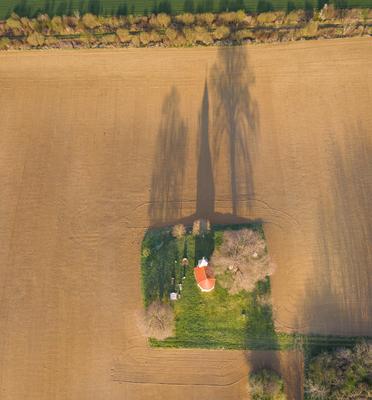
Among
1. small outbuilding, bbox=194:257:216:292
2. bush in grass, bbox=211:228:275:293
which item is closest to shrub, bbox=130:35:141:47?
bush in grass, bbox=211:228:275:293

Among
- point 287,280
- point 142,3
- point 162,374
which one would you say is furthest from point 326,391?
Result: point 142,3

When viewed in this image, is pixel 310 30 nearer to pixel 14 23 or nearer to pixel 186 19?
pixel 186 19

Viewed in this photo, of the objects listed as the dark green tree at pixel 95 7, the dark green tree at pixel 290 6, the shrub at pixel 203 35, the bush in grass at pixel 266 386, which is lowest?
the bush in grass at pixel 266 386

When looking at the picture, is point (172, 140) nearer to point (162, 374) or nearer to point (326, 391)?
point (162, 374)

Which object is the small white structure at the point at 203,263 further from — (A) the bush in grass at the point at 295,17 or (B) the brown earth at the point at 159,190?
(A) the bush in grass at the point at 295,17

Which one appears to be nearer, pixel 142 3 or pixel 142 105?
pixel 142 105

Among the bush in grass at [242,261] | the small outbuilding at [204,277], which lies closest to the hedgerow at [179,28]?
the bush in grass at [242,261]

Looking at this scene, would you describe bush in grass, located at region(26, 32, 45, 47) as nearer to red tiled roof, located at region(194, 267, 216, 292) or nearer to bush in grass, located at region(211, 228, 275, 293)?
bush in grass, located at region(211, 228, 275, 293)
